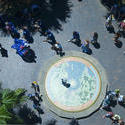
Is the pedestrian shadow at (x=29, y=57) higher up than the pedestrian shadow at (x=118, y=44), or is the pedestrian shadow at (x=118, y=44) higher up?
the pedestrian shadow at (x=118, y=44)

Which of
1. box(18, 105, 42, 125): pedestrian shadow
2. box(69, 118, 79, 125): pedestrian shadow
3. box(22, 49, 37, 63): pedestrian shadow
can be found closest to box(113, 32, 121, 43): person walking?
box(22, 49, 37, 63): pedestrian shadow

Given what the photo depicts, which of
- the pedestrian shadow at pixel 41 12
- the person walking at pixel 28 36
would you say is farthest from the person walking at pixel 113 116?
the person walking at pixel 28 36

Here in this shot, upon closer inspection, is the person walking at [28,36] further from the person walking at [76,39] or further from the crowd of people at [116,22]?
the crowd of people at [116,22]

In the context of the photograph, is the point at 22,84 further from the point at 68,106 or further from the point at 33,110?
the point at 68,106

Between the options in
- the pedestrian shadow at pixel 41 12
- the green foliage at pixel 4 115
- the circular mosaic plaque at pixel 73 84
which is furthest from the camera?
the pedestrian shadow at pixel 41 12

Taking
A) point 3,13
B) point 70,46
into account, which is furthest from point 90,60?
point 3,13

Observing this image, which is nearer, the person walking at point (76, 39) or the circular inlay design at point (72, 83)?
the circular inlay design at point (72, 83)

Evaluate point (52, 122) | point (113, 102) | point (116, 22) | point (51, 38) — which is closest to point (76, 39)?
point (51, 38)

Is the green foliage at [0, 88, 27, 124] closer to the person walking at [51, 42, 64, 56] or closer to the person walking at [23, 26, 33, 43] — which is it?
the person walking at [51, 42, 64, 56]
